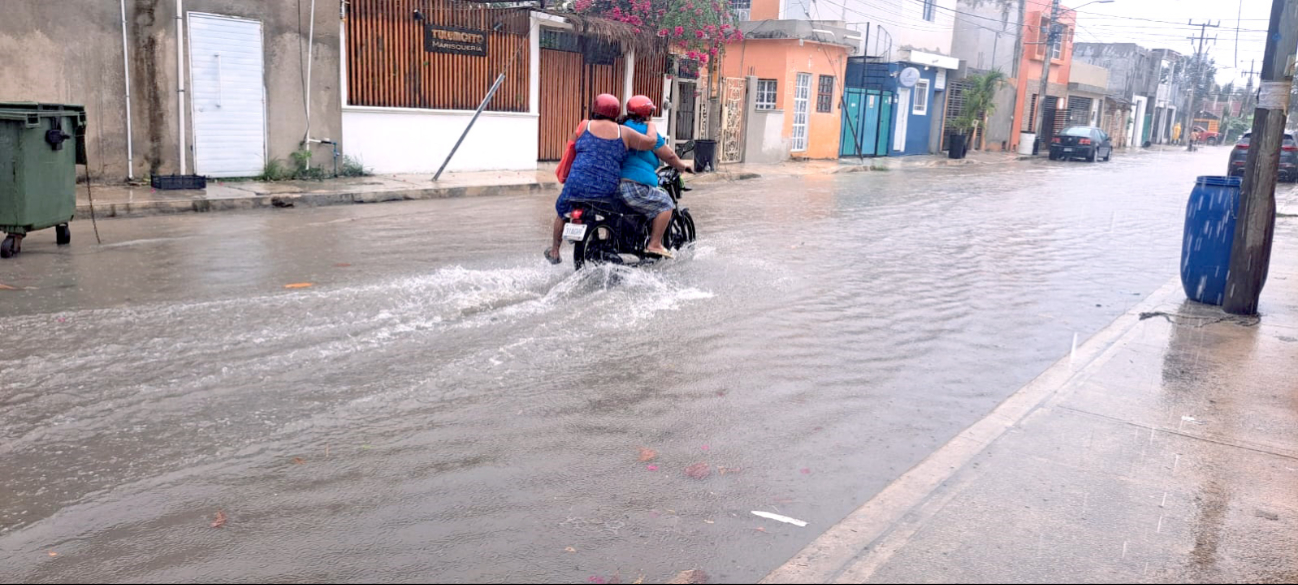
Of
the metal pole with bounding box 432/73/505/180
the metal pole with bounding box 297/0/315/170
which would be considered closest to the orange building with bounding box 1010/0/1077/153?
the metal pole with bounding box 432/73/505/180

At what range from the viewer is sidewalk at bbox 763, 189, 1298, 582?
11.9ft

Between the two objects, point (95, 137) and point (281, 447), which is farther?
point (95, 137)

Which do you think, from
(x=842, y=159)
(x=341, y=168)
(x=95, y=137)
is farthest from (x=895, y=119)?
(x=95, y=137)

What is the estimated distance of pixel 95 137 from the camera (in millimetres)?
13859

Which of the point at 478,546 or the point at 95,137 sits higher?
the point at 95,137

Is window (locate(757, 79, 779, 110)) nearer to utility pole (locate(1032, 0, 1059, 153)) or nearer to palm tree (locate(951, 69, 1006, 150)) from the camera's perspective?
palm tree (locate(951, 69, 1006, 150))

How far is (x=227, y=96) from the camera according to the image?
15.2m

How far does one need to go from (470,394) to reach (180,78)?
37.3 feet

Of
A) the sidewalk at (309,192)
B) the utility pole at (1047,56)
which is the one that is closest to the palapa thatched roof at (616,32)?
the sidewalk at (309,192)

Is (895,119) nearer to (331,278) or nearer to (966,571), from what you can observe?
(331,278)

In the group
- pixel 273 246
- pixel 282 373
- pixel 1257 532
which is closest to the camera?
pixel 1257 532

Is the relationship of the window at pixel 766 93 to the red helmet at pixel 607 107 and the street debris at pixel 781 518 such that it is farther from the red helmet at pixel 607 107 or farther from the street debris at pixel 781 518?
the street debris at pixel 781 518

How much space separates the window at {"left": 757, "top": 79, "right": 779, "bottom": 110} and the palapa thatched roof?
6.22m

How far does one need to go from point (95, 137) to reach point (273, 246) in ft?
18.2
